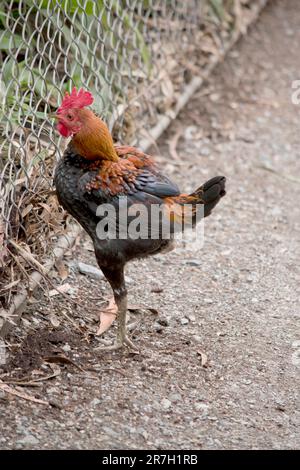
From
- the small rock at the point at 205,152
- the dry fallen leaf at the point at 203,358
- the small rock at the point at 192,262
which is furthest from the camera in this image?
the small rock at the point at 205,152

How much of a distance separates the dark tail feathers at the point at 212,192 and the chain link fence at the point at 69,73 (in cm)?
86

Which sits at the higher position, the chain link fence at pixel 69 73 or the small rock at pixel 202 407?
the chain link fence at pixel 69 73

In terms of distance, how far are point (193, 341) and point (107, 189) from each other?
915 millimetres

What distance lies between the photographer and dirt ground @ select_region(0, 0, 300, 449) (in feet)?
12.2

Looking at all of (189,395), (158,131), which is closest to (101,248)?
(189,395)

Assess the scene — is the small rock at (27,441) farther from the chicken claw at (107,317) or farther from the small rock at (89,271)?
the small rock at (89,271)

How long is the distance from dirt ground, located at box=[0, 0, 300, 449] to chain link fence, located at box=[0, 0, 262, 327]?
1.05ft

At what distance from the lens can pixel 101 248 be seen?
162 inches

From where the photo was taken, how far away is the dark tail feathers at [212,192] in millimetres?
4129

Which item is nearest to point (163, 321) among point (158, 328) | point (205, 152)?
point (158, 328)

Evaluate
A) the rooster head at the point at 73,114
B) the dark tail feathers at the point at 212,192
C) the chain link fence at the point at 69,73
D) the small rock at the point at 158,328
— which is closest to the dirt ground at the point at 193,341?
the small rock at the point at 158,328

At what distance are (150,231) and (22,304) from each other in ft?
2.36

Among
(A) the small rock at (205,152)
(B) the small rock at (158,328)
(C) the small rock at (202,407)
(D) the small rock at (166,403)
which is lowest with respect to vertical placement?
(D) the small rock at (166,403)

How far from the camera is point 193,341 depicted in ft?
14.6
